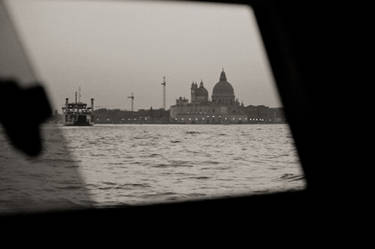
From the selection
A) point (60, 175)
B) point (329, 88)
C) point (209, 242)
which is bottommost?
point (60, 175)

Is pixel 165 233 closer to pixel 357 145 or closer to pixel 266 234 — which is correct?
pixel 266 234

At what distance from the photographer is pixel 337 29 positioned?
4.49 m

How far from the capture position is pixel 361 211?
4285mm

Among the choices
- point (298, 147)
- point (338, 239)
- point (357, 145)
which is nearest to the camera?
point (338, 239)

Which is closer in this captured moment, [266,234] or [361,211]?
[266,234]

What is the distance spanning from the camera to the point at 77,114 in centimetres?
13050

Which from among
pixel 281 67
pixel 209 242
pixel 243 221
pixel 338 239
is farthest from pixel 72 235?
pixel 281 67

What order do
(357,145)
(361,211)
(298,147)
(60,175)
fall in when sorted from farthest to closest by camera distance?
(60,175)
(298,147)
(357,145)
(361,211)

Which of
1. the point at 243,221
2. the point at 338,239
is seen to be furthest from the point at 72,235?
the point at 338,239

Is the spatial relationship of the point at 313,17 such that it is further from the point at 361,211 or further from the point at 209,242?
the point at 209,242

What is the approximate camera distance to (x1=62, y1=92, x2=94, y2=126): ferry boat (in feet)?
418

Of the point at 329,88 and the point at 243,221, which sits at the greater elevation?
the point at 329,88

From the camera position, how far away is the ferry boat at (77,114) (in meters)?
127

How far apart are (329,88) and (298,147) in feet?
2.58
